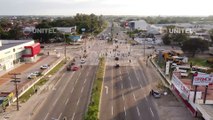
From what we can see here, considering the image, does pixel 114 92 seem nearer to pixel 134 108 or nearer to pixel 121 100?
pixel 121 100

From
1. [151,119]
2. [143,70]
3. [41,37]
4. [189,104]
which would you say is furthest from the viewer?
[41,37]

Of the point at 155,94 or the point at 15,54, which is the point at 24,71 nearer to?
the point at 15,54

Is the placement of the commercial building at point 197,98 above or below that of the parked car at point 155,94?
above

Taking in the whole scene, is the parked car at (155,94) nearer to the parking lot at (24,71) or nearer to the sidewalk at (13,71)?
the parking lot at (24,71)

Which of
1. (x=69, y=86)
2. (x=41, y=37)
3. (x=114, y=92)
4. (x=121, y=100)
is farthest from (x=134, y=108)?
(x=41, y=37)

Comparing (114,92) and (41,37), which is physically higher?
(41,37)

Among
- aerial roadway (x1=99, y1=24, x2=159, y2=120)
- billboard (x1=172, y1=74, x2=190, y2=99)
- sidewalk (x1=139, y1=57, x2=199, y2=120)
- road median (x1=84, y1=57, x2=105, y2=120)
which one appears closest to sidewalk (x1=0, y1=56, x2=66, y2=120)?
road median (x1=84, y1=57, x2=105, y2=120)

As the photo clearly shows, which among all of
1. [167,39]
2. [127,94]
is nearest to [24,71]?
[127,94]

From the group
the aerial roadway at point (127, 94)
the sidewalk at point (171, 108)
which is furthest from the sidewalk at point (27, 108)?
the sidewalk at point (171, 108)

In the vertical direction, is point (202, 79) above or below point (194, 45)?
below
